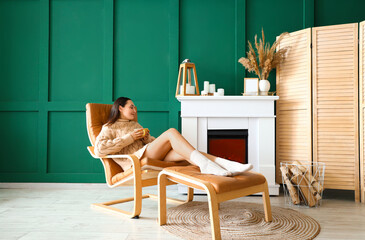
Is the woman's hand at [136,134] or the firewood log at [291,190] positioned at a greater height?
the woman's hand at [136,134]

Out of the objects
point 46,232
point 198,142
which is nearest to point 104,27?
point 198,142

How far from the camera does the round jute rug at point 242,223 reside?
6.23 feet

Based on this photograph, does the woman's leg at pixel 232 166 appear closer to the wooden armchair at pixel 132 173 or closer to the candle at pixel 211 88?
the wooden armchair at pixel 132 173

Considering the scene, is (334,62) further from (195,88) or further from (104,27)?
(104,27)

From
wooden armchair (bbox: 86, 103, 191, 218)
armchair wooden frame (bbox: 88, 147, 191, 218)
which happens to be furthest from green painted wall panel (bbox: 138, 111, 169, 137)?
armchair wooden frame (bbox: 88, 147, 191, 218)

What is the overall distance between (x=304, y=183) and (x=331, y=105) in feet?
3.00

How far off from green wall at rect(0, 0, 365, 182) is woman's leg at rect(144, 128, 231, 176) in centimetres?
105

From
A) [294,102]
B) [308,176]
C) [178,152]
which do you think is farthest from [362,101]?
[178,152]

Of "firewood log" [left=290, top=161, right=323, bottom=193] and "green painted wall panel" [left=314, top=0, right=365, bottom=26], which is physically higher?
"green painted wall panel" [left=314, top=0, right=365, bottom=26]

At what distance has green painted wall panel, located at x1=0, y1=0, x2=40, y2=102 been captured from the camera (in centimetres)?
357

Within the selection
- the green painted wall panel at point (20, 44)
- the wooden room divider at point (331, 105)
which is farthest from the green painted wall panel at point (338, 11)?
the green painted wall panel at point (20, 44)

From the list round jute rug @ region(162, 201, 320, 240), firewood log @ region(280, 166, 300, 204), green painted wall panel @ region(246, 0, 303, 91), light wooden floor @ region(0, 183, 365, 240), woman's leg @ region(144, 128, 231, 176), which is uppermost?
green painted wall panel @ region(246, 0, 303, 91)

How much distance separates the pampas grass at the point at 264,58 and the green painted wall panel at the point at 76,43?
1.89 meters

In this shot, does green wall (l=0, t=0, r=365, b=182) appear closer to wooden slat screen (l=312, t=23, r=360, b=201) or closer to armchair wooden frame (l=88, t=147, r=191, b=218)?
wooden slat screen (l=312, t=23, r=360, b=201)
